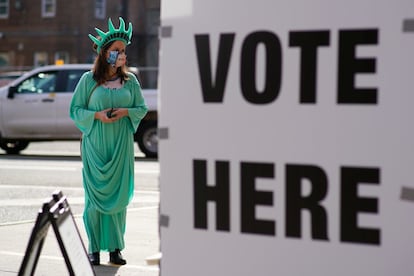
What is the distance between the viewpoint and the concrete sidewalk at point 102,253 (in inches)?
268

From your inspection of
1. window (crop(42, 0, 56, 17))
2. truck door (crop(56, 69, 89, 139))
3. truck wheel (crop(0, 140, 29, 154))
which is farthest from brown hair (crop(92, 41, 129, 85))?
window (crop(42, 0, 56, 17))

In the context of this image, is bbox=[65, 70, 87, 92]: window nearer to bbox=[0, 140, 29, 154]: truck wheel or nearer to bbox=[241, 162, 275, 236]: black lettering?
bbox=[0, 140, 29, 154]: truck wheel

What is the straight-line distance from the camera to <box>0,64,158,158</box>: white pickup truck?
1880cm

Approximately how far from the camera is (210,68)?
7.72ft

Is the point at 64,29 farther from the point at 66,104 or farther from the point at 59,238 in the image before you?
the point at 59,238

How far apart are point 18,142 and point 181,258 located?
18.5 metres

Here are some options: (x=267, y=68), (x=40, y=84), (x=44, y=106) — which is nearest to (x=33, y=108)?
(x=44, y=106)

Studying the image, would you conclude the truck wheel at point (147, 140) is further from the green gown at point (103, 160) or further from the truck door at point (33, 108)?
the green gown at point (103, 160)

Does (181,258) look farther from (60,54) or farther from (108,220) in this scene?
(60,54)

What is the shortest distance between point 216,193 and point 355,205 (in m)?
0.38

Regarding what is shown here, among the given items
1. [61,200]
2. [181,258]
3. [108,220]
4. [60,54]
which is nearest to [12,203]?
[108,220]

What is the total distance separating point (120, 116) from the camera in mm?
6965

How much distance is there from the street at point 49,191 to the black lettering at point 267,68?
464 centimetres

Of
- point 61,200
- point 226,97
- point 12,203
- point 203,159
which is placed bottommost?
point 12,203
